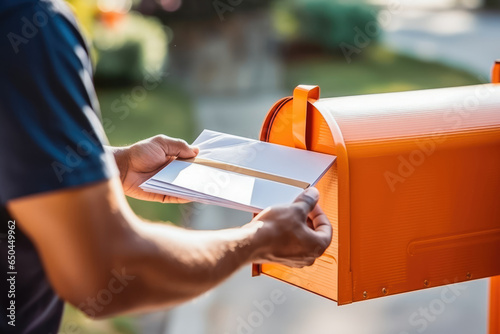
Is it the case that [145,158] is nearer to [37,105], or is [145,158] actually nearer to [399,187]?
[399,187]

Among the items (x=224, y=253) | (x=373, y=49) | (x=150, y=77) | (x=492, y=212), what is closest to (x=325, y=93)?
(x=150, y=77)

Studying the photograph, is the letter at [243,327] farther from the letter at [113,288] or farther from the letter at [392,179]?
the letter at [113,288]

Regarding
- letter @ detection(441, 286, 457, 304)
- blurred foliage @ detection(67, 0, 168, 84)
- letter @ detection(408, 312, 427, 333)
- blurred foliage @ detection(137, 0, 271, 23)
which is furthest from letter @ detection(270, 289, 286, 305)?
blurred foliage @ detection(137, 0, 271, 23)

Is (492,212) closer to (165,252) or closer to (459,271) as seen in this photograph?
(459,271)

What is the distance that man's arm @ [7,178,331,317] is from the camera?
995 mm

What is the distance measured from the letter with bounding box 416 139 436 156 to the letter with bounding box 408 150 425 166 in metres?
0.01

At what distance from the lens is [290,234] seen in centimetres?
144

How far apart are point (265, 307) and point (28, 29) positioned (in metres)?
4.00

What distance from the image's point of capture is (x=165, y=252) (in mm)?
1148

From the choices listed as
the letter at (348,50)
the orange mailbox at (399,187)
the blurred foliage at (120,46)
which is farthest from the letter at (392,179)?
the letter at (348,50)

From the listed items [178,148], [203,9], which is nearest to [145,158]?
[178,148]

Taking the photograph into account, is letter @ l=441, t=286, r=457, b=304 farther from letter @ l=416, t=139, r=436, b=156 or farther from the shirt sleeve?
the shirt sleeve

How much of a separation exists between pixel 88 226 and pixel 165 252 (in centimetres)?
18

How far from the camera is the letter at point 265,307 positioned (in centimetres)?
476
